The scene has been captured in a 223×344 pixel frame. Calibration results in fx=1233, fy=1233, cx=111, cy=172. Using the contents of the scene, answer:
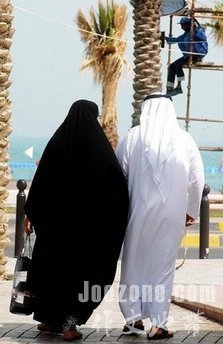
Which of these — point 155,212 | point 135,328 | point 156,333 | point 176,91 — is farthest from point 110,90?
point 156,333

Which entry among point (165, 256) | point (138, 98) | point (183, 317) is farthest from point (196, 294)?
point (138, 98)

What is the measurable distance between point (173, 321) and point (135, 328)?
985 mm

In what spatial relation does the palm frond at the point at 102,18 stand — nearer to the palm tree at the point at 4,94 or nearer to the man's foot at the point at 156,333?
the palm tree at the point at 4,94

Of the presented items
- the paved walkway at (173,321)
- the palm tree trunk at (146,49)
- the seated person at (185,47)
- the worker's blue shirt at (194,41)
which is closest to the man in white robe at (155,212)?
the paved walkway at (173,321)

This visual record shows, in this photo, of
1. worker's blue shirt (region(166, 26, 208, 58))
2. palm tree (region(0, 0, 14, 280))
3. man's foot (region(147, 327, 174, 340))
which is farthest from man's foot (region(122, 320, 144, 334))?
worker's blue shirt (region(166, 26, 208, 58))

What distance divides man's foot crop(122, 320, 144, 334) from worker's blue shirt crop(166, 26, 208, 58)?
61.5 ft

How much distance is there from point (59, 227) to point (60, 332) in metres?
0.78

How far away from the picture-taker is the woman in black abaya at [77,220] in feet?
28.2

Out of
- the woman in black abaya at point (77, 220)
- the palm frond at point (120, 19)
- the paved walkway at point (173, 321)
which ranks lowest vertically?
the paved walkway at point (173, 321)

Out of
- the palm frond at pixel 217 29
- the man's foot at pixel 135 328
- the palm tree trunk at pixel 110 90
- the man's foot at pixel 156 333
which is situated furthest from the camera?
the palm frond at pixel 217 29

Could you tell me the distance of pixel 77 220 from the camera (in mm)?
8625

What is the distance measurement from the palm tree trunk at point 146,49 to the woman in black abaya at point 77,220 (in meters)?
16.0

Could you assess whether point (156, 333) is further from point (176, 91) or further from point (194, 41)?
point (194, 41)

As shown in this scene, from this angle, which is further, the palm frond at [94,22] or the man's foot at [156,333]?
the palm frond at [94,22]
